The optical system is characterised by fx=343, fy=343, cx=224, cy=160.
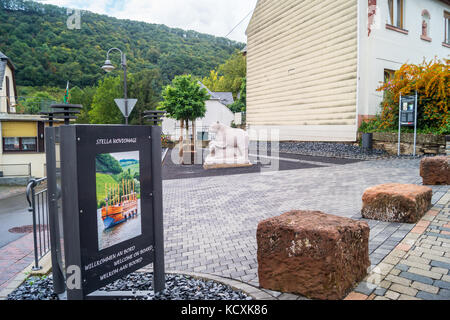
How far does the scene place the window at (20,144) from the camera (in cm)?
2595

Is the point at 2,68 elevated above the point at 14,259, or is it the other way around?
the point at 2,68

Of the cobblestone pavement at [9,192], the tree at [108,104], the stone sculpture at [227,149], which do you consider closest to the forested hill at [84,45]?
the tree at [108,104]

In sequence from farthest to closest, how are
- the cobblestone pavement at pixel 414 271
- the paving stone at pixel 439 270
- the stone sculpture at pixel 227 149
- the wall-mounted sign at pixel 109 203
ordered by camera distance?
the stone sculpture at pixel 227 149
the paving stone at pixel 439 270
the cobblestone pavement at pixel 414 271
the wall-mounted sign at pixel 109 203

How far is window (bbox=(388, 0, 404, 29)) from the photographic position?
15.9 m

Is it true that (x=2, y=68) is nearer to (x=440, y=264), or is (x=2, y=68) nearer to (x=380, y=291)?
(x=380, y=291)

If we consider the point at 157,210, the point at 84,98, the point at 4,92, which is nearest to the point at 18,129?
the point at 4,92

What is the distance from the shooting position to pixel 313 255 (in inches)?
114

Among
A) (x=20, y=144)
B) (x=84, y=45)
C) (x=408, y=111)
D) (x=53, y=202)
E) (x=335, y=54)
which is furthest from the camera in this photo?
(x=84, y=45)

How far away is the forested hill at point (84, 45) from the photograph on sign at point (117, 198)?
30599mm

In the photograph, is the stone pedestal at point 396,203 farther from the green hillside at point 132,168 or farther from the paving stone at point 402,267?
the green hillside at point 132,168

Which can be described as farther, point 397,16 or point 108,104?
point 108,104

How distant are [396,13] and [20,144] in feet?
87.1

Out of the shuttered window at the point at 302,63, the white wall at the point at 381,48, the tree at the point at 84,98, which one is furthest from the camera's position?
the tree at the point at 84,98

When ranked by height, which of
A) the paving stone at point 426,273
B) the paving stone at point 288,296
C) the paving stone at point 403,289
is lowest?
the paving stone at point 288,296
